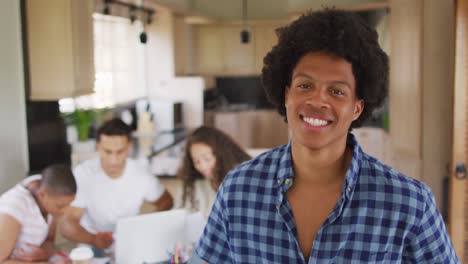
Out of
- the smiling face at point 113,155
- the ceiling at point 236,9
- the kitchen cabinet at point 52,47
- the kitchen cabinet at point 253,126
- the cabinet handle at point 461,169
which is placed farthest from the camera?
the ceiling at point 236,9

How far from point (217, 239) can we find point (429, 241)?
47cm

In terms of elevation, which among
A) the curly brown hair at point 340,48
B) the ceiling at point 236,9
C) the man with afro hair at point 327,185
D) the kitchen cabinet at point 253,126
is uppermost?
the ceiling at point 236,9

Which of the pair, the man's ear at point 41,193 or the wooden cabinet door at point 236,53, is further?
the wooden cabinet door at point 236,53

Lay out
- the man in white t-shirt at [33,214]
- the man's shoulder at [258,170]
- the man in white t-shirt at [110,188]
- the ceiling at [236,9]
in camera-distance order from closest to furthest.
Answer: the man's shoulder at [258,170]
the man in white t-shirt at [33,214]
the man in white t-shirt at [110,188]
the ceiling at [236,9]

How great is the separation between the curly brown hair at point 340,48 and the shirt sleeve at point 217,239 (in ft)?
1.09

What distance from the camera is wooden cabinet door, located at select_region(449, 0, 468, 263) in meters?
3.10

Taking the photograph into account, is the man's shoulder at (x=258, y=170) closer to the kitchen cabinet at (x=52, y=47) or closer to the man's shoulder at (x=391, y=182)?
the man's shoulder at (x=391, y=182)

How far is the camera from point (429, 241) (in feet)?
3.86

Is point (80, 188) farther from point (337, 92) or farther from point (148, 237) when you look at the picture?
point (337, 92)

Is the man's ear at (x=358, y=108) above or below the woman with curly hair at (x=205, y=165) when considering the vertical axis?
above

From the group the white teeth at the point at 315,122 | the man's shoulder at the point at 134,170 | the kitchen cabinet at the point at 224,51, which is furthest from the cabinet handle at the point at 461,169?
the kitchen cabinet at the point at 224,51

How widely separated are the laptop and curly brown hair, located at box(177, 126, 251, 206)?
62 centimetres

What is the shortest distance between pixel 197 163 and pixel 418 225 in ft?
6.04

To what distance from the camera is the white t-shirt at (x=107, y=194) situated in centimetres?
277
